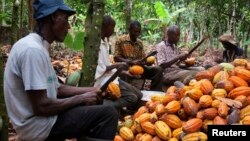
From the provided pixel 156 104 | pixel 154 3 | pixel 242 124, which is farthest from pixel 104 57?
pixel 154 3

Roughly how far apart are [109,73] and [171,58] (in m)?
1.96

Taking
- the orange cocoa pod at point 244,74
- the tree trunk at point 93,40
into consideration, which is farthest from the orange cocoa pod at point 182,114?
the tree trunk at point 93,40

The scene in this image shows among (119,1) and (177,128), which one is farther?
(119,1)

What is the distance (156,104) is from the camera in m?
4.12

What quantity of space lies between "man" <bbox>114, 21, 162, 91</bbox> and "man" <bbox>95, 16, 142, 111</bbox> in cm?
97

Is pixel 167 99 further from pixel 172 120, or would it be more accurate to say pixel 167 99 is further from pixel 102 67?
pixel 102 67

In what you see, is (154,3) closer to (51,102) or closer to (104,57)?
(104,57)

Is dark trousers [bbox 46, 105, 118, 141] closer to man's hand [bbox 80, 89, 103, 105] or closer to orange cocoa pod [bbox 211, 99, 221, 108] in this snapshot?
man's hand [bbox 80, 89, 103, 105]

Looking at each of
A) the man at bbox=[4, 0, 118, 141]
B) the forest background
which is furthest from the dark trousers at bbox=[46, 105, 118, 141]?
the forest background

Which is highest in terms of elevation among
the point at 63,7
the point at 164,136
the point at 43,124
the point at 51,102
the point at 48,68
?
the point at 63,7

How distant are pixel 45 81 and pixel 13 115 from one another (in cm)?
39

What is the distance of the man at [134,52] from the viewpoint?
21.0 feet

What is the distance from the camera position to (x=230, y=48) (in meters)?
6.50

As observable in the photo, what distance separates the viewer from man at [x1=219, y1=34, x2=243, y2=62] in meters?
6.38
